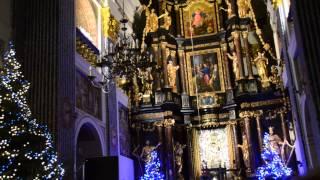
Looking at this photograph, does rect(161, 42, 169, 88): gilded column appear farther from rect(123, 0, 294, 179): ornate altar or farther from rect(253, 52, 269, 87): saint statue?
rect(253, 52, 269, 87): saint statue

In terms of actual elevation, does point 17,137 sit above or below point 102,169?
above

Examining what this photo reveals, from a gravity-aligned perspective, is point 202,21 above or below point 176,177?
above

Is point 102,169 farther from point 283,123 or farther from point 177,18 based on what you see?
point 177,18

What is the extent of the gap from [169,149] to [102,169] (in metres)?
7.04

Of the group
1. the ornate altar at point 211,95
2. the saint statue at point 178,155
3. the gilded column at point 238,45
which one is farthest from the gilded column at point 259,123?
the saint statue at point 178,155

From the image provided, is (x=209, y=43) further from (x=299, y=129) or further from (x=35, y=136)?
(x=35, y=136)

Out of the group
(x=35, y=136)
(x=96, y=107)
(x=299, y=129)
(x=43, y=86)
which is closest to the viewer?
(x=35, y=136)

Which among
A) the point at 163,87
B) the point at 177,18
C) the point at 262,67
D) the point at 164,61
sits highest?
the point at 177,18

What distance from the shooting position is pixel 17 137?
7848 mm

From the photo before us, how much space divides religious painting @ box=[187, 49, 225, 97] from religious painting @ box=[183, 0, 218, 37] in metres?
1.37

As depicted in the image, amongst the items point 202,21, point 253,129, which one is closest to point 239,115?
point 253,129

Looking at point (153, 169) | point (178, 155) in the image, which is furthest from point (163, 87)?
point (153, 169)

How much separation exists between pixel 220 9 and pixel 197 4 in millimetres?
1454

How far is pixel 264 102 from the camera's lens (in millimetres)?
19906
